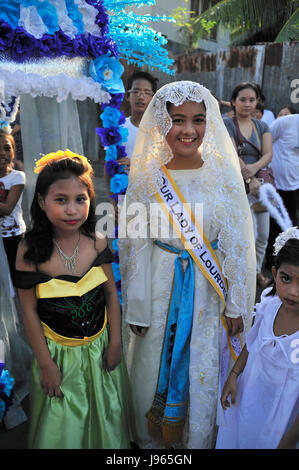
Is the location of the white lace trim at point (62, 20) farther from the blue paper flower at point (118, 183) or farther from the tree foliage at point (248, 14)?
the tree foliage at point (248, 14)

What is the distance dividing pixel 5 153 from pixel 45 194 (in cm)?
115

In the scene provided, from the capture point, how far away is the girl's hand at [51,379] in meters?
1.94

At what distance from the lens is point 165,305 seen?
232 centimetres

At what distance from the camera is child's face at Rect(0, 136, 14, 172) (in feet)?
9.27

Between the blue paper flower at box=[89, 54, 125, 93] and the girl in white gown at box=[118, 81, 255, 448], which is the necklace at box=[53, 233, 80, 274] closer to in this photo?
the girl in white gown at box=[118, 81, 255, 448]

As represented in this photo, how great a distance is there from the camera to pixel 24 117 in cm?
264

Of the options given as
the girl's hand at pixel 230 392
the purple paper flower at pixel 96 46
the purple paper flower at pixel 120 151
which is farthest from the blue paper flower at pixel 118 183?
the girl's hand at pixel 230 392

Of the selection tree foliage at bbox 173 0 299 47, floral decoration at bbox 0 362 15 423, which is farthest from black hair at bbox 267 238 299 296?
tree foliage at bbox 173 0 299 47

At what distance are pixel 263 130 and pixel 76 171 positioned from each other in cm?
298

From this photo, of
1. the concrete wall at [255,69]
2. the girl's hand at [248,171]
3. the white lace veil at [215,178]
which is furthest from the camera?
the concrete wall at [255,69]

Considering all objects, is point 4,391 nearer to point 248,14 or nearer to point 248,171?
point 248,171

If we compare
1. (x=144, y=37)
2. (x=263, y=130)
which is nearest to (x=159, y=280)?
(x=144, y=37)

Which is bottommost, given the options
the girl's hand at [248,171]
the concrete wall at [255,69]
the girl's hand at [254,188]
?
the girl's hand at [254,188]

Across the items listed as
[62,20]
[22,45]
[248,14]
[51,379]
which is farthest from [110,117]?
[248,14]
